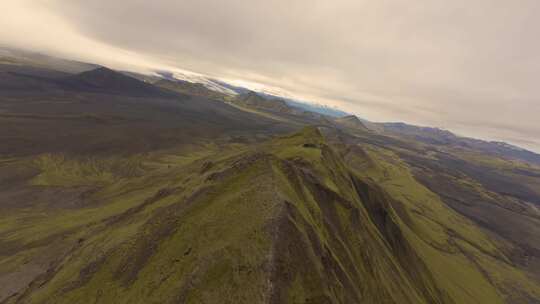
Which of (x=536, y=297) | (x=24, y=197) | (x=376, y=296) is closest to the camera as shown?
(x=376, y=296)

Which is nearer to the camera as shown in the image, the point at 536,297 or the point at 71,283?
the point at 71,283

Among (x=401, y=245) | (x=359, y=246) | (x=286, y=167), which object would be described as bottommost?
(x=401, y=245)

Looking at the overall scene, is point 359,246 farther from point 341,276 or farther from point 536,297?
point 536,297

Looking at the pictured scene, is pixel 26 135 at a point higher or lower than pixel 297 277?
lower

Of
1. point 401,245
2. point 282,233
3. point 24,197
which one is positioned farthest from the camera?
point 24,197

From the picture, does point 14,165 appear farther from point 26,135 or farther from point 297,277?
point 297,277

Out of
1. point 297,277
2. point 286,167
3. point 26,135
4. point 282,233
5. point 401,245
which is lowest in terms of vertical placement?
point 26,135

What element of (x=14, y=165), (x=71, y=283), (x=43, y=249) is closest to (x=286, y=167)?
(x=71, y=283)

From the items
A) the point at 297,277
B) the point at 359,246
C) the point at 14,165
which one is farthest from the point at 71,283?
the point at 14,165

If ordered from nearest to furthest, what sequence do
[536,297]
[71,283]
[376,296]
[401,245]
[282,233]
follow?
[282,233] < [71,283] < [376,296] < [401,245] < [536,297]
